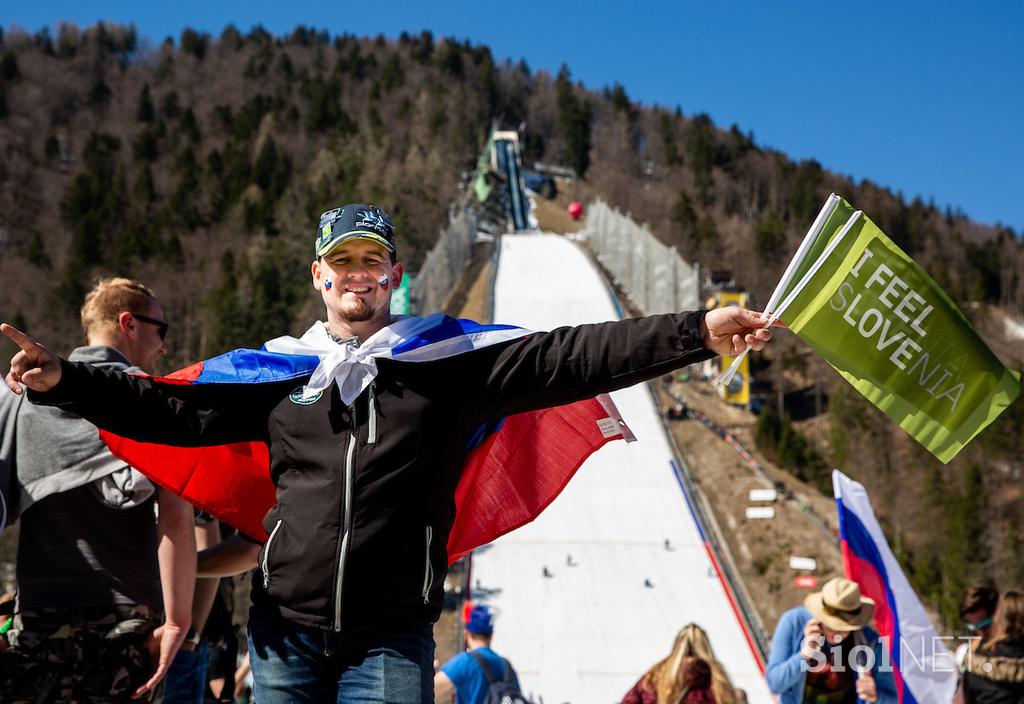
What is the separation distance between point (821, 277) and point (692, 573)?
17136 mm

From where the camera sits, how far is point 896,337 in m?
3.32

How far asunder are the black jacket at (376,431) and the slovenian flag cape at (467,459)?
113 mm

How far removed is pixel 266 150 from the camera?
3435 inches

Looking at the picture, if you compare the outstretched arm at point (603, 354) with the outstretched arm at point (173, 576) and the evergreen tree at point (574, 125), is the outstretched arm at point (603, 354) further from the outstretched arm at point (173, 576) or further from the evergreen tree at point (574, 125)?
the evergreen tree at point (574, 125)

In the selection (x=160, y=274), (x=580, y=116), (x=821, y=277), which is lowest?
(x=821, y=277)

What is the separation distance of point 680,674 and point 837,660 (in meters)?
0.85

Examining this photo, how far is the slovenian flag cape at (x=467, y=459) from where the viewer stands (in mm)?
3354

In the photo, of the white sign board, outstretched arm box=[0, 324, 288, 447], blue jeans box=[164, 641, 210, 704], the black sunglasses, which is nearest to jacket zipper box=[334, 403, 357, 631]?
outstretched arm box=[0, 324, 288, 447]

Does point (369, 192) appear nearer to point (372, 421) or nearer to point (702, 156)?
point (702, 156)

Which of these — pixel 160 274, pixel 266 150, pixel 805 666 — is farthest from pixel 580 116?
pixel 805 666

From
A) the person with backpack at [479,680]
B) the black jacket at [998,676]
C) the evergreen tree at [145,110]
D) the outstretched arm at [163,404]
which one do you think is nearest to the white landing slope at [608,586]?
the person with backpack at [479,680]

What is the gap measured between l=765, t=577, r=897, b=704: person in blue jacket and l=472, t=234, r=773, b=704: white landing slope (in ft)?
29.3

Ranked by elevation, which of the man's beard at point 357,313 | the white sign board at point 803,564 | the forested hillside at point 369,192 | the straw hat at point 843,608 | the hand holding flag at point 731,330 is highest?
the forested hillside at point 369,192

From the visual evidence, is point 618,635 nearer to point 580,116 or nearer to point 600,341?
point 600,341
